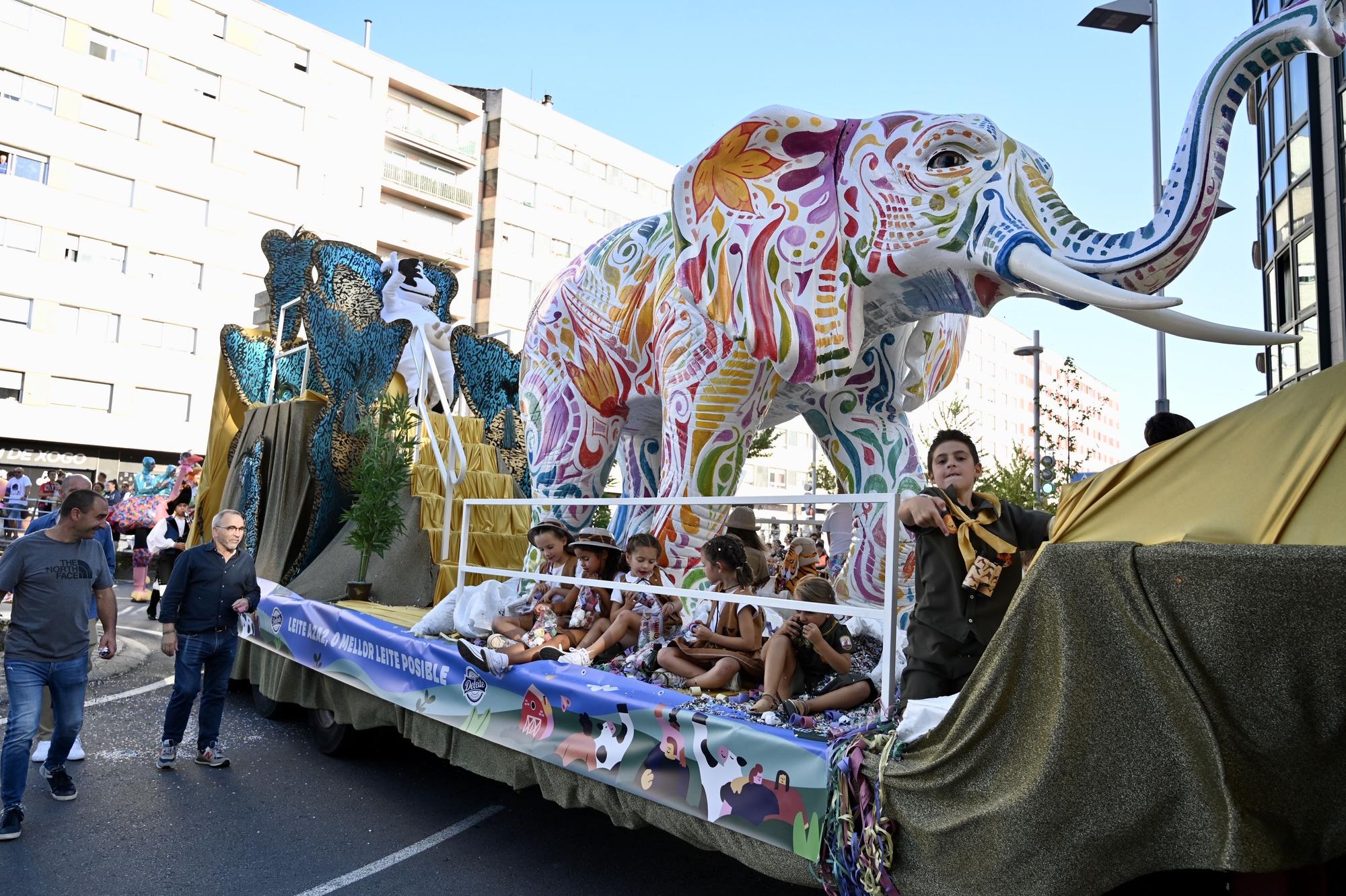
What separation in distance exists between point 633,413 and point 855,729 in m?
3.55

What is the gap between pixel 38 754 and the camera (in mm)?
5160

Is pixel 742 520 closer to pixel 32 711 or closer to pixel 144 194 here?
pixel 32 711

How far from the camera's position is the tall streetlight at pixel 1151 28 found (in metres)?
10.3

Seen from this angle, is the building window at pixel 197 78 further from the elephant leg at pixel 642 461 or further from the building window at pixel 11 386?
the elephant leg at pixel 642 461

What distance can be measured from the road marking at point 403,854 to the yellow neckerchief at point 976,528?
2.67 metres

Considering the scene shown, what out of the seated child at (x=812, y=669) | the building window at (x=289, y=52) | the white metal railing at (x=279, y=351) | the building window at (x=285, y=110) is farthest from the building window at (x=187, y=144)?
the seated child at (x=812, y=669)

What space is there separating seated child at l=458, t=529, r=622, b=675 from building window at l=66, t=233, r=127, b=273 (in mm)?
25878

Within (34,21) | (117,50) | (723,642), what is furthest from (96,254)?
(723,642)

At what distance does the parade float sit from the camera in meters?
1.93

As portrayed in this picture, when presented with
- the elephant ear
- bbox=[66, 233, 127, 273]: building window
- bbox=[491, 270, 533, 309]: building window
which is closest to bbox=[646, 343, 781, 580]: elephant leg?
the elephant ear

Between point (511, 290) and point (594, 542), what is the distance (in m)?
32.8

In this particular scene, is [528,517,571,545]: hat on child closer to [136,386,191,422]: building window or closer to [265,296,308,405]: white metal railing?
[265,296,308,405]: white metal railing

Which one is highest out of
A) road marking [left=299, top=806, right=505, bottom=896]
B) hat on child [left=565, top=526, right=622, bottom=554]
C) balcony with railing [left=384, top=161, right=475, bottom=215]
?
balcony with railing [left=384, top=161, right=475, bottom=215]

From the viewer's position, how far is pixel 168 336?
89.2 feet
